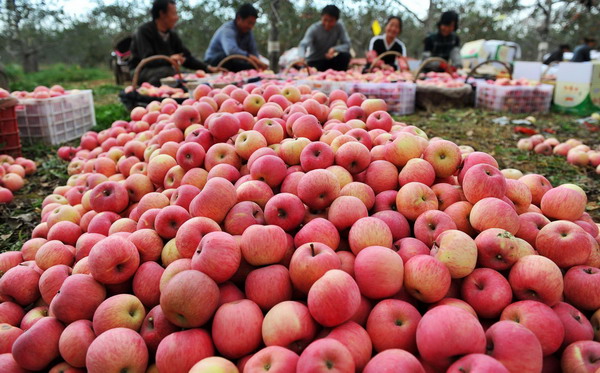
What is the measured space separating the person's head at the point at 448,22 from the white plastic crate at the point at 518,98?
215cm

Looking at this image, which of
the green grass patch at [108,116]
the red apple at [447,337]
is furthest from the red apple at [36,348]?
the green grass patch at [108,116]

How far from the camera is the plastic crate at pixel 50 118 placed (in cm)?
591

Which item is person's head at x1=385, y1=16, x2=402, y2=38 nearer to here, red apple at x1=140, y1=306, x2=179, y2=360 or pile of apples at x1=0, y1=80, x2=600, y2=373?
pile of apples at x1=0, y1=80, x2=600, y2=373

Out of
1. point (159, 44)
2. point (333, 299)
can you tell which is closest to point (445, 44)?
point (159, 44)

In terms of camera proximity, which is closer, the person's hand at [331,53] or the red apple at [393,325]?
the red apple at [393,325]

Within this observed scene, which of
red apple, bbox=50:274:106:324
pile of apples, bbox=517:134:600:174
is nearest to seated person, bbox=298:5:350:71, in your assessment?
pile of apples, bbox=517:134:600:174

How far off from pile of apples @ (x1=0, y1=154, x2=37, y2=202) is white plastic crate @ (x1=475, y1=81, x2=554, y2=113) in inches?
315

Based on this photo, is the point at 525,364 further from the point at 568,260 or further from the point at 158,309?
the point at 158,309

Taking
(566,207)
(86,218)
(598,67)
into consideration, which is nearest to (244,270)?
(86,218)

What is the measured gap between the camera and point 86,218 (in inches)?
94.7

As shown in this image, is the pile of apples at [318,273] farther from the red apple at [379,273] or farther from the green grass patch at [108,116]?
the green grass patch at [108,116]

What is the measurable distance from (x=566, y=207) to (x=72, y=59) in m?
47.1

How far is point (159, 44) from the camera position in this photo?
7.84 metres

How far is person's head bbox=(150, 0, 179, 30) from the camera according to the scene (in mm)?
7445
